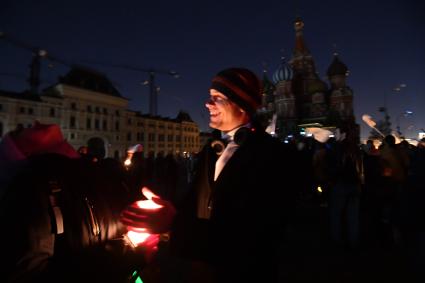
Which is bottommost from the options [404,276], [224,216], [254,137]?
[404,276]

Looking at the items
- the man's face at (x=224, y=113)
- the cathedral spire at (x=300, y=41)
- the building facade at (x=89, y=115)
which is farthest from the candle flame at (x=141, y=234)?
the cathedral spire at (x=300, y=41)

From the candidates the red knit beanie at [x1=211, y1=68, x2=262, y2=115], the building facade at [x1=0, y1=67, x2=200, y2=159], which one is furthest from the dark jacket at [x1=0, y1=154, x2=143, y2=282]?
the building facade at [x1=0, y1=67, x2=200, y2=159]

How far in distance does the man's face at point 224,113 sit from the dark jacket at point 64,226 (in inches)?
37.1

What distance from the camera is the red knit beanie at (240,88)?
70.0 inches

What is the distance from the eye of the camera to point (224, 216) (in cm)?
131

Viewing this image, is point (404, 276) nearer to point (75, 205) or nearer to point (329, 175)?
point (329, 175)

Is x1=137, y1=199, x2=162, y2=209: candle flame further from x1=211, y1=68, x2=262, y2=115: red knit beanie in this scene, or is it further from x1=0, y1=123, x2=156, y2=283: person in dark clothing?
x1=211, y1=68, x2=262, y2=115: red knit beanie

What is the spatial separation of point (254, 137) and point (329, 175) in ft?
15.0

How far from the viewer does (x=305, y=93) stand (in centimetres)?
6538

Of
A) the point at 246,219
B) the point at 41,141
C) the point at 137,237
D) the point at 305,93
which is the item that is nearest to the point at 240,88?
the point at 246,219

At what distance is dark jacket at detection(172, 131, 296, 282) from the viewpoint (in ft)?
4.08

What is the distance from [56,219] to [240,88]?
1401mm

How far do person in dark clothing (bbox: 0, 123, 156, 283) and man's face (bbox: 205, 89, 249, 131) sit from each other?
3.06ft

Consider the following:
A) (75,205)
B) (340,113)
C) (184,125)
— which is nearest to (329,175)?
(75,205)
